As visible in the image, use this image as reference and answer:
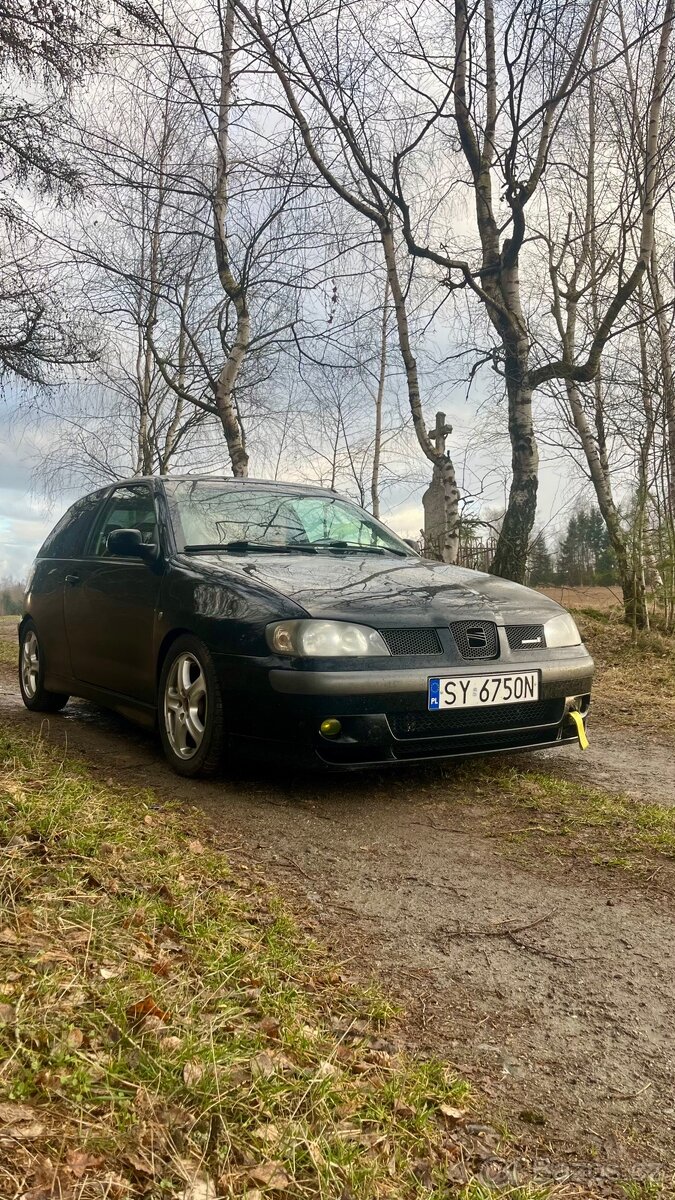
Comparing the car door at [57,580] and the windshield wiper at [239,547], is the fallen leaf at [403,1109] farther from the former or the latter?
the car door at [57,580]

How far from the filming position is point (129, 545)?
4.75 metres

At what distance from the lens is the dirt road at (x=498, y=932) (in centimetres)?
174

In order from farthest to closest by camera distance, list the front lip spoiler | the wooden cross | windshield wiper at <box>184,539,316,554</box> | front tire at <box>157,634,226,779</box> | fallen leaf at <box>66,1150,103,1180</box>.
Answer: the wooden cross, windshield wiper at <box>184,539,316,554</box>, front tire at <box>157,634,226,779</box>, the front lip spoiler, fallen leaf at <box>66,1150,103,1180</box>

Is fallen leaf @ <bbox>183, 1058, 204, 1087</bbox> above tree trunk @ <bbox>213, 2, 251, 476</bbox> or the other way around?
the other way around

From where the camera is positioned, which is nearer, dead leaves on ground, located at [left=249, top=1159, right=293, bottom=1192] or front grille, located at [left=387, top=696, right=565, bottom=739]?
dead leaves on ground, located at [left=249, top=1159, right=293, bottom=1192]

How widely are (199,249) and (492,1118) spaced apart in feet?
45.7

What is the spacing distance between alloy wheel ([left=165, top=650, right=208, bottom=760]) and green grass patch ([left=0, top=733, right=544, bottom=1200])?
1.59m

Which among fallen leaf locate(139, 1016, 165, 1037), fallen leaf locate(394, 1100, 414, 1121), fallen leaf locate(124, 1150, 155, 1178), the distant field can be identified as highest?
the distant field

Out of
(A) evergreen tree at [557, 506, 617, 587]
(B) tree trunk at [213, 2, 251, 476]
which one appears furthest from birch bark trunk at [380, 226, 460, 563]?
(B) tree trunk at [213, 2, 251, 476]

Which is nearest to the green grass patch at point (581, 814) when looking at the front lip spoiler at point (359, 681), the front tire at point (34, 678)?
the front lip spoiler at point (359, 681)

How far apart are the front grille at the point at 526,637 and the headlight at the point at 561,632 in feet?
0.15

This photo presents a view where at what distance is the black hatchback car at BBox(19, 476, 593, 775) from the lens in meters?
3.74

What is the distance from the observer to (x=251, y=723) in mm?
3885

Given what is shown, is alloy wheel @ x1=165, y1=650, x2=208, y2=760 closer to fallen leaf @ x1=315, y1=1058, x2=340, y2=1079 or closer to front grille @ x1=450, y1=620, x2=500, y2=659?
front grille @ x1=450, y1=620, x2=500, y2=659
